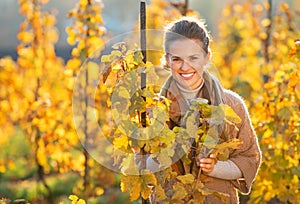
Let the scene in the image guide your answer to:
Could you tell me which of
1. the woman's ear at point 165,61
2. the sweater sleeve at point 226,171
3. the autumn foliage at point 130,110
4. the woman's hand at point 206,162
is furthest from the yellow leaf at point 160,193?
the woman's ear at point 165,61

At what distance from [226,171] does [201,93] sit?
31cm

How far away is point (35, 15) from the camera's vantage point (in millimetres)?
5438

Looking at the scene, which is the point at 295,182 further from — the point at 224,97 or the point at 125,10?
the point at 125,10

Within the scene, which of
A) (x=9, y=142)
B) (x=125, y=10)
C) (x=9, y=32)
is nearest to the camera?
(x=9, y=142)

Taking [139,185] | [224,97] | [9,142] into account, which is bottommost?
[9,142]

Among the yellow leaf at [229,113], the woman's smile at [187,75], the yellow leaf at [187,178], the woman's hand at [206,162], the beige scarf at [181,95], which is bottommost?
the yellow leaf at [187,178]

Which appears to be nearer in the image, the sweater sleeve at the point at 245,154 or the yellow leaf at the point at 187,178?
the yellow leaf at the point at 187,178

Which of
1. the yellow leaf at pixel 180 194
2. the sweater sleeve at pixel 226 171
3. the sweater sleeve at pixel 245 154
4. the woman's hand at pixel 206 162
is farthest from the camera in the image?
the sweater sleeve at pixel 245 154

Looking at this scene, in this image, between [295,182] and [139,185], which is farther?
[295,182]

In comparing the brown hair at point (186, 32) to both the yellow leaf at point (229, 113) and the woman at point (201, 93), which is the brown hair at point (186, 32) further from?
the yellow leaf at point (229, 113)

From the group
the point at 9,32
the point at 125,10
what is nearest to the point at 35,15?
the point at 125,10

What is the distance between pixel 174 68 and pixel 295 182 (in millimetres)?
1381

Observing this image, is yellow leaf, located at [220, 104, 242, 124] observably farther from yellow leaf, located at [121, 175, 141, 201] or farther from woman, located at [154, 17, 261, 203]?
yellow leaf, located at [121, 175, 141, 201]

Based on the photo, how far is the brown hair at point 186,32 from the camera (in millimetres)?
2662
